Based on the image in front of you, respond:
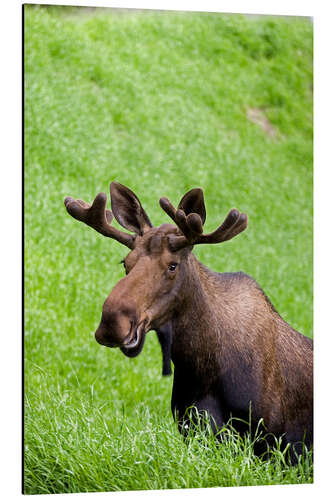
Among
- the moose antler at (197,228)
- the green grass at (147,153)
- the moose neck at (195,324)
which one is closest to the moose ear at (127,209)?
the moose antler at (197,228)

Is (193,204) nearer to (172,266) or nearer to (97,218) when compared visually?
(172,266)

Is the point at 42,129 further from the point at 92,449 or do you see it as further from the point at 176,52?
the point at 92,449

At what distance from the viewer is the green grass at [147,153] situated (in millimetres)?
4992

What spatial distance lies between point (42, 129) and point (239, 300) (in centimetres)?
192

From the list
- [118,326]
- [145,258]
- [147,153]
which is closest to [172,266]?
[145,258]

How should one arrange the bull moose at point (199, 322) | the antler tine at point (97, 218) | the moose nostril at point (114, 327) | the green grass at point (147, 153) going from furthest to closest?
the green grass at point (147, 153), the antler tine at point (97, 218), the bull moose at point (199, 322), the moose nostril at point (114, 327)

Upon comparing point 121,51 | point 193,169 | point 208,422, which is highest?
point 121,51

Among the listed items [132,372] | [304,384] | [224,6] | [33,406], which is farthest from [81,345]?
[224,6]

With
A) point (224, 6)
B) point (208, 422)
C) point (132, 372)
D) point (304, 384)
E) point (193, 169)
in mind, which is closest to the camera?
point (208, 422)

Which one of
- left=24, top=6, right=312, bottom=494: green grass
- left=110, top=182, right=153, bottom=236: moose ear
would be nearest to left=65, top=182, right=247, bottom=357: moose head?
left=110, top=182, right=153, bottom=236: moose ear

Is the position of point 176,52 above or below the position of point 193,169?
above

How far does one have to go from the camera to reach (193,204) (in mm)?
3578

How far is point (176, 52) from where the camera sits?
5406mm

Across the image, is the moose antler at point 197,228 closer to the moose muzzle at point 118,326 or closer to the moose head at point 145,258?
the moose head at point 145,258
